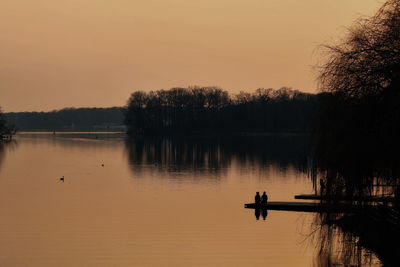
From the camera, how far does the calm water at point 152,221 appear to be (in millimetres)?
34688

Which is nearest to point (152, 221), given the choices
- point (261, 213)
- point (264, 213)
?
point (261, 213)

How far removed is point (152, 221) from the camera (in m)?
45.9

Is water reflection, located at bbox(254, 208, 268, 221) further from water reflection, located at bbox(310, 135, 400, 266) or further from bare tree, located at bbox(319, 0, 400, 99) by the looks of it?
bare tree, located at bbox(319, 0, 400, 99)

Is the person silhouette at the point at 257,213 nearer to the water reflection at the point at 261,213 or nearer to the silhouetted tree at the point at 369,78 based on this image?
the water reflection at the point at 261,213

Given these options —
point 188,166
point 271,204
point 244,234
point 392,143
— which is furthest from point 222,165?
point 392,143

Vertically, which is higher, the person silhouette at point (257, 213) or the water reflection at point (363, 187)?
the water reflection at point (363, 187)

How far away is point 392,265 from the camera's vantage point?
92.8ft

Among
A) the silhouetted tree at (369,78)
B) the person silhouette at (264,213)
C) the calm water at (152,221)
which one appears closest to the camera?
the silhouetted tree at (369,78)

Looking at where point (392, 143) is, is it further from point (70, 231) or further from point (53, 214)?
point (53, 214)

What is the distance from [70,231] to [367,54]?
23.9 meters

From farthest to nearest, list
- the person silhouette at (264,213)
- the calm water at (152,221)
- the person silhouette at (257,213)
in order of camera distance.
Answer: the person silhouette at (257,213) → the person silhouette at (264,213) → the calm water at (152,221)

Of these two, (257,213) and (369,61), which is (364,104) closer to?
(369,61)

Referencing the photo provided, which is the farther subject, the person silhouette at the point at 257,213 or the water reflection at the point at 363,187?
the person silhouette at the point at 257,213

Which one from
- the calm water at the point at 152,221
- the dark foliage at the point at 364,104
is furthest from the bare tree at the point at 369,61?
the calm water at the point at 152,221
